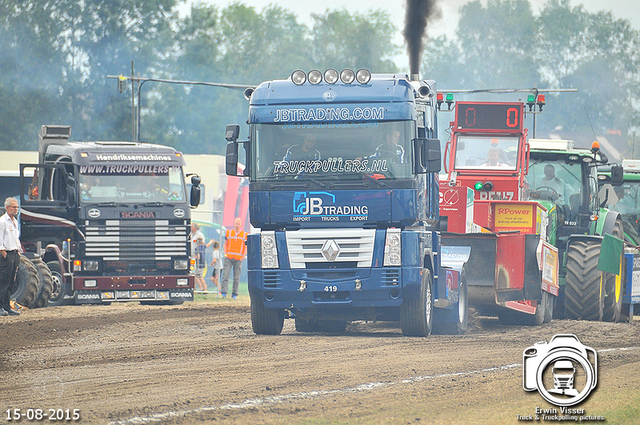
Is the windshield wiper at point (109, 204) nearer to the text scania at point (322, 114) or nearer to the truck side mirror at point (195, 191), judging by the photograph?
the truck side mirror at point (195, 191)

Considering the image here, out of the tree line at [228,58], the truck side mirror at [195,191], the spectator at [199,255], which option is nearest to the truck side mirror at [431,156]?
the truck side mirror at [195,191]

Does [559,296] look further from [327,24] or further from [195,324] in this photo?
[327,24]

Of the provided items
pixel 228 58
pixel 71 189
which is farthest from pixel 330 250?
pixel 228 58

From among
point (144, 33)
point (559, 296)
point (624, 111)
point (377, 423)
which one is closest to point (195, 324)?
point (559, 296)

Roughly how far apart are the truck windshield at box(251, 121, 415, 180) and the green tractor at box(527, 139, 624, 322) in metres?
5.59

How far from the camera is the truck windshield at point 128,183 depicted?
66.5 feet

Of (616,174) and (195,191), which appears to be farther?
(195,191)

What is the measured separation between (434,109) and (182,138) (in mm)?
51678

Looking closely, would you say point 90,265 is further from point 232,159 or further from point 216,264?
point 232,159

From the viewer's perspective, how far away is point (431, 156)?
1345cm

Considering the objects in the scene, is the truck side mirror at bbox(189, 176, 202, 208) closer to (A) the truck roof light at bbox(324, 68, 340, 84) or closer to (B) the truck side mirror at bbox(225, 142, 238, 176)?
(B) the truck side mirror at bbox(225, 142, 238, 176)

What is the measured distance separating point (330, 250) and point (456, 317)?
2930 millimetres

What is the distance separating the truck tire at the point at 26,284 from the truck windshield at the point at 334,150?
7489 millimetres

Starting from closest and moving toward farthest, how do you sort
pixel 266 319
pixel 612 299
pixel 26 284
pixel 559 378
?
1. pixel 559 378
2. pixel 266 319
3. pixel 612 299
4. pixel 26 284
